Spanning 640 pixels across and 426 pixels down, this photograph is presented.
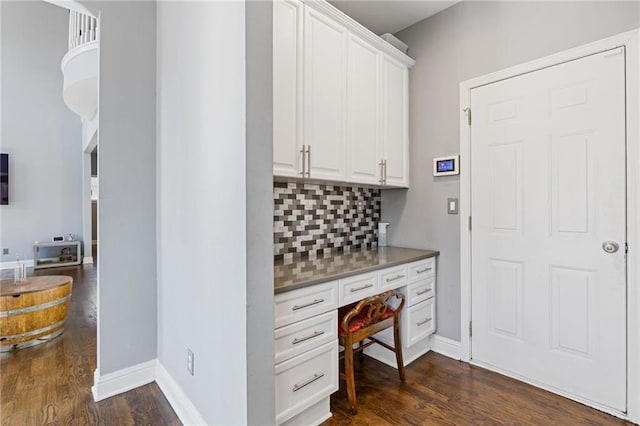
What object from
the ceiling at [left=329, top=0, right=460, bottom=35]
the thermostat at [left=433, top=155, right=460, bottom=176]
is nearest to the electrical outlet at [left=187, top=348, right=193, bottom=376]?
the thermostat at [left=433, top=155, right=460, bottom=176]

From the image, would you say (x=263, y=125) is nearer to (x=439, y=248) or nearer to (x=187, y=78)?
(x=187, y=78)

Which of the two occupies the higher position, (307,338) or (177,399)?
(307,338)

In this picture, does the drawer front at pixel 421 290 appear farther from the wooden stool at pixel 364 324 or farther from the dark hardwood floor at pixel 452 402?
the dark hardwood floor at pixel 452 402

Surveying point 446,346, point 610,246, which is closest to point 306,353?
point 446,346

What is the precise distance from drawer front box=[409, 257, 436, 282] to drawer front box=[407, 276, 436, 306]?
4cm

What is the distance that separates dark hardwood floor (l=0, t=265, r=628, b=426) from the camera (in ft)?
5.65

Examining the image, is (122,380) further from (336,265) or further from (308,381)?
(336,265)

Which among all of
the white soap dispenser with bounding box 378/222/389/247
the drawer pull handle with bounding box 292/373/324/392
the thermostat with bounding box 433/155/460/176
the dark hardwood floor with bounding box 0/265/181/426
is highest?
the thermostat with bounding box 433/155/460/176

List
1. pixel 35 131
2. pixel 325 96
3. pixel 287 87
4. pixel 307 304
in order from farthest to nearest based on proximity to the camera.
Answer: pixel 35 131, pixel 325 96, pixel 287 87, pixel 307 304

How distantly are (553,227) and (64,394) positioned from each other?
3.28m

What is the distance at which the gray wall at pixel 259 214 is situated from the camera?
3.95 ft

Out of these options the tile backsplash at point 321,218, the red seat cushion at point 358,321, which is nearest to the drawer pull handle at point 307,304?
the red seat cushion at point 358,321

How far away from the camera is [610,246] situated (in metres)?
1.80

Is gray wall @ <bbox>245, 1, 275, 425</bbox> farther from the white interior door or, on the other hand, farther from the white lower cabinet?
the white interior door
